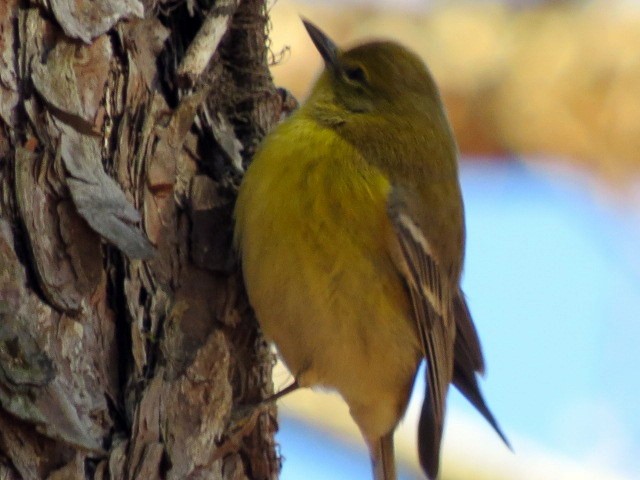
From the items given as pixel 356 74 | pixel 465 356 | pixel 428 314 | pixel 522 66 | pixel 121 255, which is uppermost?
pixel 356 74

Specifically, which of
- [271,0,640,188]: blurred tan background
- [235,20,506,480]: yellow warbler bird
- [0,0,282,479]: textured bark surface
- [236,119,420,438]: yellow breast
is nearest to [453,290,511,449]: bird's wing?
[235,20,506,480]: yellow warbler bird

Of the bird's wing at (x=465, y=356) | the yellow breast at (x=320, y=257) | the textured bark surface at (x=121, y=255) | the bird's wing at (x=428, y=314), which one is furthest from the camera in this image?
the bird's wing at (x=465, y=356)

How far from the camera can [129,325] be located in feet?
8.01

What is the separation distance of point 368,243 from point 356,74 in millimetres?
779

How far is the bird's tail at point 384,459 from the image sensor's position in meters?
3.39

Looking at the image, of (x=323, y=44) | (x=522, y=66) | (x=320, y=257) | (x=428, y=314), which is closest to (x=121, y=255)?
(x=320, y=257)

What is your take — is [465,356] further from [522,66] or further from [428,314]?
[522,66]

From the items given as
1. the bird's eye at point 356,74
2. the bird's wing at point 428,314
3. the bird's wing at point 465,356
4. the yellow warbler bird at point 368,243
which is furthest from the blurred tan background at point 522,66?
the bird's wing at point 428,314

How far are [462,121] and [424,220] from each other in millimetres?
2279

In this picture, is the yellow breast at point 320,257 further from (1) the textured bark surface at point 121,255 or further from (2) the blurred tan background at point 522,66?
(2) the blurred tan background at point 522,66

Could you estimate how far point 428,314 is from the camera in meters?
3.08

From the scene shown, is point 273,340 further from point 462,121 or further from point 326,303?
point 462,121

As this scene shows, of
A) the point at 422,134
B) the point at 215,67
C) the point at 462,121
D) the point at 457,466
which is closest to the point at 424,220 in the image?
the point at 422,134

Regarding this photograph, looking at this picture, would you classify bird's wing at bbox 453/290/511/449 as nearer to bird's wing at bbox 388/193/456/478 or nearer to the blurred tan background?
bird's wing at bbox 388/193/456/478
